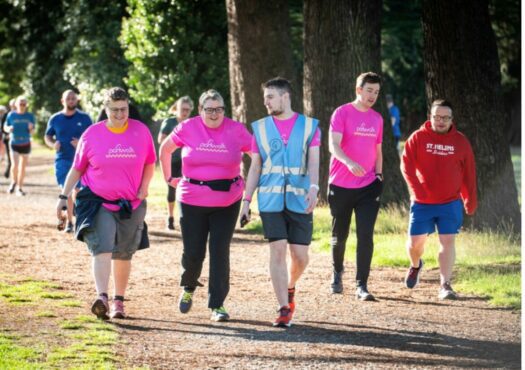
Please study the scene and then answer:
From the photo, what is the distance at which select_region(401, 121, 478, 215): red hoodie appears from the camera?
10.5m

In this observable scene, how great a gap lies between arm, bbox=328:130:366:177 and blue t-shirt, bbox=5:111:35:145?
578 inches

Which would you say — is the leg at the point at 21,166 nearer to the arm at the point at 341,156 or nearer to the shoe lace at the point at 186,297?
the arm at the point at 341,156

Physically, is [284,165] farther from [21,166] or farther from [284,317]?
[21,166]

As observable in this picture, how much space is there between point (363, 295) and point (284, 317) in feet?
5.62

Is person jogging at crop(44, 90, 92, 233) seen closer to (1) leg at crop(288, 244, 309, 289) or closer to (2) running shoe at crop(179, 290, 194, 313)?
(2) running shoe at crop(179, 290, 194, 313)

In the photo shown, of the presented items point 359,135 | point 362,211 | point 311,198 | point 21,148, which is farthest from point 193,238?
point 21,148

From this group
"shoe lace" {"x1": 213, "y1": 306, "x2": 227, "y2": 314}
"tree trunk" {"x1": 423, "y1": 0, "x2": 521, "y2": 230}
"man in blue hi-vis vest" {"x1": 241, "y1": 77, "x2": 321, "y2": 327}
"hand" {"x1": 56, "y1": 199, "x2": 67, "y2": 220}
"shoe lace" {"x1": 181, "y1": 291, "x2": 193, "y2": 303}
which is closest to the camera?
"man in blue hi-vis vest" {"x1": 241, "y1": 77, "x2": 321, "y2": 327}

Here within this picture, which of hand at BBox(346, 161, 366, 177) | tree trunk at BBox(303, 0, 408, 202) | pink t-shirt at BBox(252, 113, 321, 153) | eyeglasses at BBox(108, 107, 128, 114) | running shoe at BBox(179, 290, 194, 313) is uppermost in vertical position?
tree trunk at BBox(303, 0, 408, 202)

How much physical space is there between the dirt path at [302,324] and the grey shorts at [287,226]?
707 mm

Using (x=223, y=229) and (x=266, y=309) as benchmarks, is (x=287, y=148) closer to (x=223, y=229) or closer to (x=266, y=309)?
(x=223, y=229)

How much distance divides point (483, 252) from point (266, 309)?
3.81m

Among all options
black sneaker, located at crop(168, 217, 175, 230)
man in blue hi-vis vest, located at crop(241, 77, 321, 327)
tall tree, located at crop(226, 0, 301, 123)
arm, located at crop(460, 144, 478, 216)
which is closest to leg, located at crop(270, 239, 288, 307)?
man in blue hi-vis vest, located at crop(241, 77, 321, 327)

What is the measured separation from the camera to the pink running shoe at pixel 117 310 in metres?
9.56

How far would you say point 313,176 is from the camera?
910 centimetres
